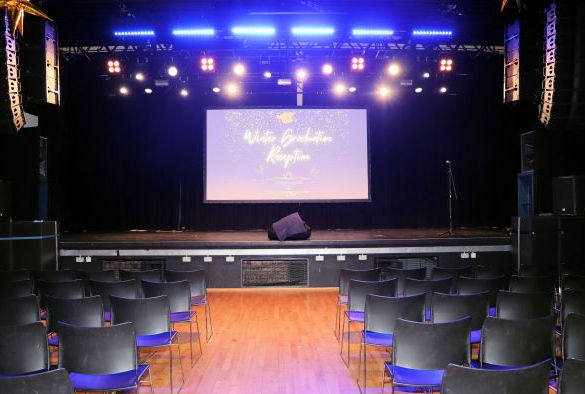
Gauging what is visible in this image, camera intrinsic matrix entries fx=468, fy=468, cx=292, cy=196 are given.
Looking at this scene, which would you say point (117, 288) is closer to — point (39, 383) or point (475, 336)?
point (39, 383)

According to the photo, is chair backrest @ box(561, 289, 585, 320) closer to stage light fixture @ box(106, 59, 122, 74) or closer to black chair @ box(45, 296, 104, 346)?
black chair @ box(45, 296, 104, 346)

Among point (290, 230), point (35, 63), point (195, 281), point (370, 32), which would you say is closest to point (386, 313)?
point (195, 281)

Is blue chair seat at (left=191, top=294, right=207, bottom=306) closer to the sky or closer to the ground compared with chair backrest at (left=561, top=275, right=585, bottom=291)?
closer to the ground

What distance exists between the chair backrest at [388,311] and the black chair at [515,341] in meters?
0.82

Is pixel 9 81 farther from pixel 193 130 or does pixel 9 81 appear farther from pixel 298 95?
pixel 298 95

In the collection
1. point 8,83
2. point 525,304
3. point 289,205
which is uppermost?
point 8,83

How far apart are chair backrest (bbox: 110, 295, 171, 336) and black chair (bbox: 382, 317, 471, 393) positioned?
6.54 feet

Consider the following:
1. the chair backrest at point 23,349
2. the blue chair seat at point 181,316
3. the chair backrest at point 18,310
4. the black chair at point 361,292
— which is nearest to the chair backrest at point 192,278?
the blue chair seat at point 181,316

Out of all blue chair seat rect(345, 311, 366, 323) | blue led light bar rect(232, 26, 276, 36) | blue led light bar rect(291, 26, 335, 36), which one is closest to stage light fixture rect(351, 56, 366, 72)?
blue led light bar rect(291, 26, 335, 36)

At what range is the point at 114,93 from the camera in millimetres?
10484

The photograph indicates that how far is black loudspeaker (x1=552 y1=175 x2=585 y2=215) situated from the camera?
8.30 m

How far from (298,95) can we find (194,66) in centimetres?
288

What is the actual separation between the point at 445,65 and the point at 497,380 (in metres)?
8.81

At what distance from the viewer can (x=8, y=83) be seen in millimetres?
7176
